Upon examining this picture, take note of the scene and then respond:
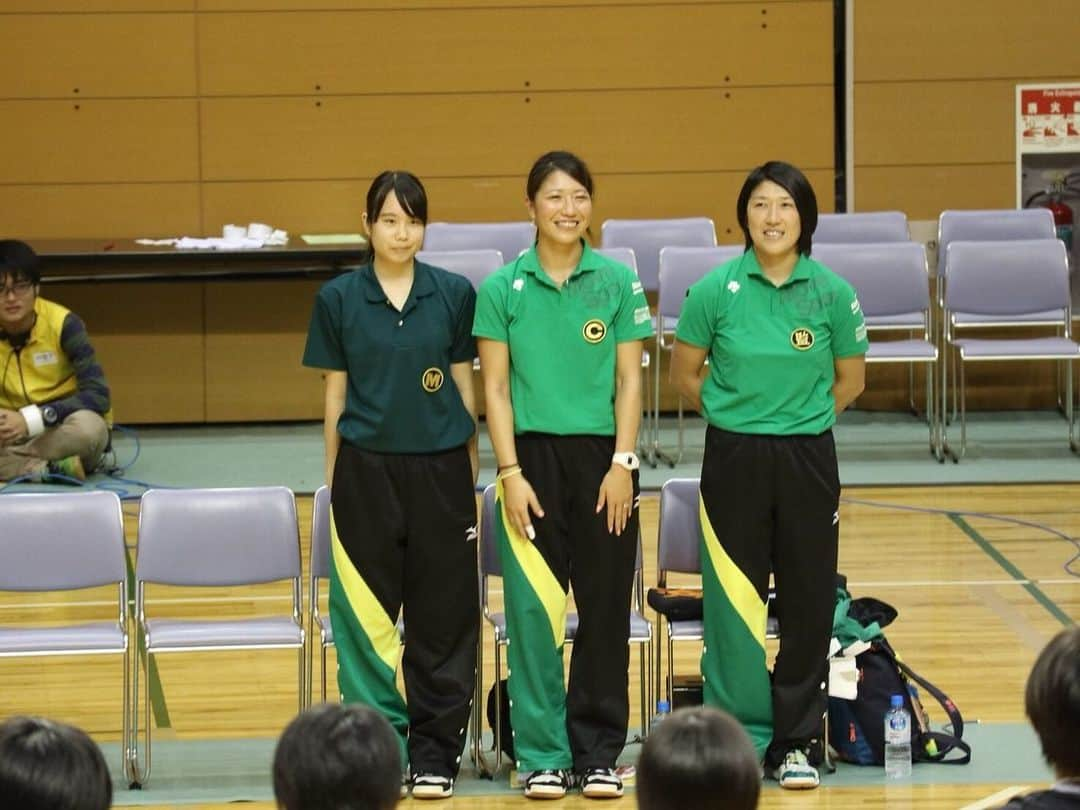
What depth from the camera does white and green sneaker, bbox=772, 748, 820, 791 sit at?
4.96 m

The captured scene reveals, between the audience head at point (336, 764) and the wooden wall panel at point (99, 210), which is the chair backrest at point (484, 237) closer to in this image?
the wooden wall panel at point (99, 210)

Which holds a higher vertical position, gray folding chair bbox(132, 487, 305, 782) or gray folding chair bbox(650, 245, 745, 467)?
gray folding chair bbox(650, 245, 745, 467)

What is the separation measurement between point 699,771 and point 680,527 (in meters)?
3.10

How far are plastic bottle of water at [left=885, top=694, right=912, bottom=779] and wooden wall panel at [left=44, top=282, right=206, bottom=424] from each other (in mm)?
5886

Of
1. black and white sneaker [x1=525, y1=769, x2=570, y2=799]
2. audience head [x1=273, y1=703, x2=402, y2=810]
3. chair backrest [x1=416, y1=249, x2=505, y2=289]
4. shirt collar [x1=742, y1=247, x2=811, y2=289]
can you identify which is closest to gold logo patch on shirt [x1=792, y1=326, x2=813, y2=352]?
shirt collar [x1=742, y1=247, x2=811, y2=289]

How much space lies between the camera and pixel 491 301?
4.94 m

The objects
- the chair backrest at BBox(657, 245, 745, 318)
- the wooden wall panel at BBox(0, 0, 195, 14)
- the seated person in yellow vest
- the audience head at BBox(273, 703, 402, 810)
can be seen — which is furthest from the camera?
the wooden wall panel at BBox(0, 0, 195, 14)

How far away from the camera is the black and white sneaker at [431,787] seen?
16.1 ft

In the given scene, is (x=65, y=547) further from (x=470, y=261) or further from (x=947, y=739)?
(x=470, y=261)

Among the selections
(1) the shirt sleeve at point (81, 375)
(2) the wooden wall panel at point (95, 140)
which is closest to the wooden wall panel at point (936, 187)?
(2) the wooden wall panel at point (95, 140)

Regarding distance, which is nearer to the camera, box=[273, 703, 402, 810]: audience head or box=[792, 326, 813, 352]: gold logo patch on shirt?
box=[273, 703, 402, 810]: audience head

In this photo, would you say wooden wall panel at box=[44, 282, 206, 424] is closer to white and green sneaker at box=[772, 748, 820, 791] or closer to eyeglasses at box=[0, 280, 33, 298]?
eyeglasses at box=[0, 280, 33, 298]

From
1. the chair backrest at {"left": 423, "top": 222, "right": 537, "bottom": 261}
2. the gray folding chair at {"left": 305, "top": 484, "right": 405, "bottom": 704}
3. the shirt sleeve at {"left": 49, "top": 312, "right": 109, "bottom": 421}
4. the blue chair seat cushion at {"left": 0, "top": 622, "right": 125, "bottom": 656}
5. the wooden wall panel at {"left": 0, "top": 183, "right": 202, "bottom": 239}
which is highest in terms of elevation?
the wooden wall panel at {"left": 0, "top": 183, "right": 202, "bottom": 239}

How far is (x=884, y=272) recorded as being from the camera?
895 cm
